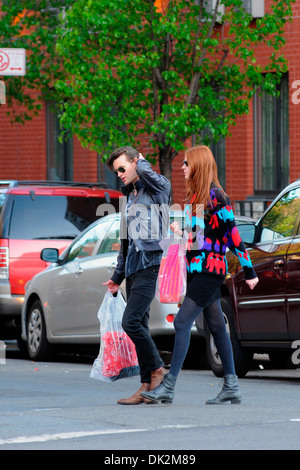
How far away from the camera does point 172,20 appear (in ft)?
59.0

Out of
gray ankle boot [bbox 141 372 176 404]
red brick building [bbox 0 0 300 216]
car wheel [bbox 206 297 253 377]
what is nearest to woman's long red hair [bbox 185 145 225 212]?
gray ankle boot [bbox 141 372 176 404]

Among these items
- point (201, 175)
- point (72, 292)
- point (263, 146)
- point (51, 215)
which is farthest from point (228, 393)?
point (263, 146)

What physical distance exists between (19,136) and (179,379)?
16.9 m

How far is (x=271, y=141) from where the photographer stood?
22.3 meters

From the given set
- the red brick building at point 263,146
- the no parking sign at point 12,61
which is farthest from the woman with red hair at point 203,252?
the red brick building at point 263,146

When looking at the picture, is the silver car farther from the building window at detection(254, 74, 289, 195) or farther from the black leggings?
the building window at detection(254, 74, 289, 195)

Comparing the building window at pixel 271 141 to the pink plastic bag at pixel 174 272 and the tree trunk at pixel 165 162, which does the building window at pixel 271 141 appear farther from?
the pink plastic bag at pixel 174 272

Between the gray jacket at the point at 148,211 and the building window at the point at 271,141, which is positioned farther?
the building window at the point at 271,141

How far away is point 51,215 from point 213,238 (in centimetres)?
619

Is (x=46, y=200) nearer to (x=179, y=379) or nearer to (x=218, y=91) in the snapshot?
(x=179, y=379)

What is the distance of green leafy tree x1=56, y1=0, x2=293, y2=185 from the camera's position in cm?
1825

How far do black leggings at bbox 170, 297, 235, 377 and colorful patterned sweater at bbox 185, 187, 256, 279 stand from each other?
0.85 ft

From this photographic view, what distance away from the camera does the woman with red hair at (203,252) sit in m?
8.52
